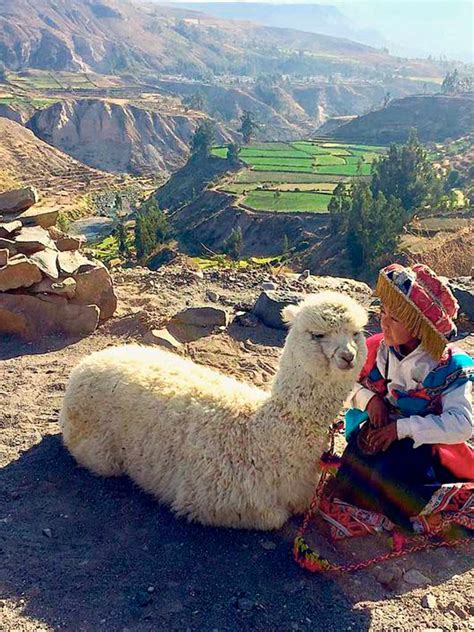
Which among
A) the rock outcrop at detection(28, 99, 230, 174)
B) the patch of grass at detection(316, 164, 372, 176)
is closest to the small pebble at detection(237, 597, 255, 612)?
the patch of grass at detection(316, 164, 372, 176)

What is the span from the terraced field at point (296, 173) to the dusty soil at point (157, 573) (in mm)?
45781

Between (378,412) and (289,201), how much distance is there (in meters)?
50.2

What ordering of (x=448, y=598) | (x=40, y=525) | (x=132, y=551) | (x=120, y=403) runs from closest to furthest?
(x=448, y=598), (x=132, y=551), (x=40, y=525), (x=120, y=403)

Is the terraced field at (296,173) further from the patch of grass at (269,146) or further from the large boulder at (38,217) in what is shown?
the large boulder at (38,217)

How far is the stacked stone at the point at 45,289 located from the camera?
759 cm

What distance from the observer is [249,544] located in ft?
13.0

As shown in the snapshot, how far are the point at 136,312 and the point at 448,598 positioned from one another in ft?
19.4

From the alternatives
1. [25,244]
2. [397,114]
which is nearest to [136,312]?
[25,244]

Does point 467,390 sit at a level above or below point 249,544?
above

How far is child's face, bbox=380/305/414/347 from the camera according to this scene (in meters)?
3.81

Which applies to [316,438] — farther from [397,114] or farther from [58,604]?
[397,114]

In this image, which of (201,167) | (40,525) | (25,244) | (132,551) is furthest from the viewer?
(201,167)

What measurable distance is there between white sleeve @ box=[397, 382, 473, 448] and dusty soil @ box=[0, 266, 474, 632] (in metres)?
0.87

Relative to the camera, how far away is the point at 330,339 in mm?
3852
